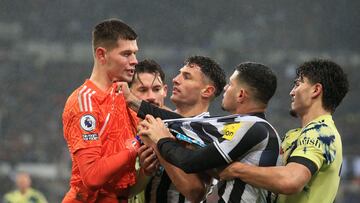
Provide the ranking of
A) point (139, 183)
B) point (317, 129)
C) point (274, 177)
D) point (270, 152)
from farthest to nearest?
1. point (139, 183)
2. point (317, 129)
3. point (270, 152)
4. point (274, 177)

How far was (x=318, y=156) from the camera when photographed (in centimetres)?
359

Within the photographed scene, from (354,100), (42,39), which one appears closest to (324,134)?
(354,100)

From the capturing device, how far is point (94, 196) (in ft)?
13.0

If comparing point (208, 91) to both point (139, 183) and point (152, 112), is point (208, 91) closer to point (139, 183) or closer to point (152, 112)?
point (152, 112)

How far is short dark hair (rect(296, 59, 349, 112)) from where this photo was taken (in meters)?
3.88

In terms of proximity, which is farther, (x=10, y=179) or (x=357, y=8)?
(x=357, y=8)

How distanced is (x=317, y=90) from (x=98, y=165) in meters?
1.22

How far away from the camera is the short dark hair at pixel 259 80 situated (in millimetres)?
3791

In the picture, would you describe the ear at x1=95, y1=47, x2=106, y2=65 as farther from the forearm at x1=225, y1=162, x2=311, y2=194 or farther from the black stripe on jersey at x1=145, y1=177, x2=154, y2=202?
the forearm at x1=225, y1=162, x2=311, y2=194

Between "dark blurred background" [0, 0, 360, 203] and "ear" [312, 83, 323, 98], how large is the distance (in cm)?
1086

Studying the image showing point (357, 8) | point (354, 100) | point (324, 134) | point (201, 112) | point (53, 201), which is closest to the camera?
point (324, 134)

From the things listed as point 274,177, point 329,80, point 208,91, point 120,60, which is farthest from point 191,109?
point 274,177

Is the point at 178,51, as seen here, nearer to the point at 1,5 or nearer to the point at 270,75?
the point at 1,5

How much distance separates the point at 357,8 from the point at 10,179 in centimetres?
866
